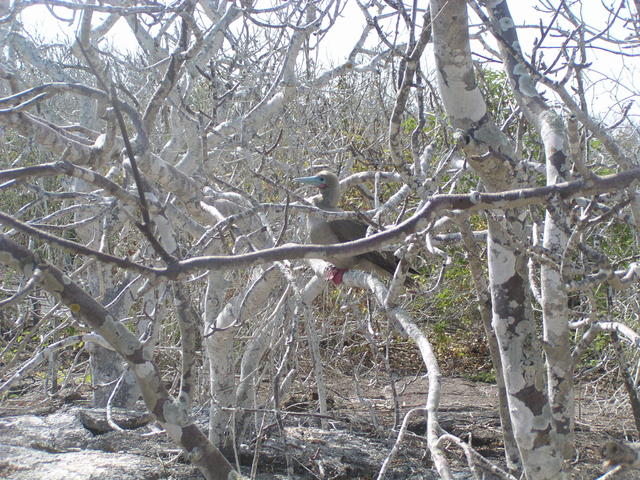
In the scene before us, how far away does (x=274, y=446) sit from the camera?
4.38m

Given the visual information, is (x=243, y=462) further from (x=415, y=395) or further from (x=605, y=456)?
(x=605, y=456)

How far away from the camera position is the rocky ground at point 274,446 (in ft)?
12.8

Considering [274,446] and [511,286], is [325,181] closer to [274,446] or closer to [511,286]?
[274,446]

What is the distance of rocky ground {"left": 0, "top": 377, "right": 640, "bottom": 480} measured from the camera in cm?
391

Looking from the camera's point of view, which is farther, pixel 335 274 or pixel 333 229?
pixel 333 229

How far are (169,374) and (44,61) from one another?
9.15 ft

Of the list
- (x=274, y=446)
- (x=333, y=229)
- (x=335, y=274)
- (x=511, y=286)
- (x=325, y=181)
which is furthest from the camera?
(x=333, y=229)

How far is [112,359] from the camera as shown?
5.64 m

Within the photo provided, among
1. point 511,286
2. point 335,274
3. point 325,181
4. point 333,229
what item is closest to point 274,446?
point 335,274

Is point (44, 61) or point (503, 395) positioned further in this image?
point (44, 61)

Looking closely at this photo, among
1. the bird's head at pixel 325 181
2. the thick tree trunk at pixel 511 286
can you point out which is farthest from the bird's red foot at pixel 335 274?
the thick tree trunk at pixel 511 286

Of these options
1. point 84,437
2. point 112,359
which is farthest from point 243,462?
point 112,359

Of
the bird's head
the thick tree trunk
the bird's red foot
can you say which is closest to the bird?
the bird's head

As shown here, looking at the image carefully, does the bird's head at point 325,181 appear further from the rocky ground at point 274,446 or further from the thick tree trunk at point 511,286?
the thick tree trunk at point 511,286
